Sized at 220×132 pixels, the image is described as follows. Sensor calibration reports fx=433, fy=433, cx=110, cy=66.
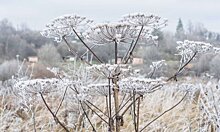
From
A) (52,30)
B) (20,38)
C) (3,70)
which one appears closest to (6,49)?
(20,38)

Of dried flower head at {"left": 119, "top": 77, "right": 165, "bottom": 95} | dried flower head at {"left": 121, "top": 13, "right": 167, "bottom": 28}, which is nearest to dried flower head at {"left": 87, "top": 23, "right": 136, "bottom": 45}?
dried flower head at {"left": 121, "top": 13, "right": 167, "bottom": 28}

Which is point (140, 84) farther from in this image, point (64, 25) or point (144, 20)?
point (64, 25)

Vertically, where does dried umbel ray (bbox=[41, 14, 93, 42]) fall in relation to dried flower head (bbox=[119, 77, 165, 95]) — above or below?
above

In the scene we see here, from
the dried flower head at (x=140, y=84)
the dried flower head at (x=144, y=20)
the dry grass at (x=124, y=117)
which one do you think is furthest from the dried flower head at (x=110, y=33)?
the dry grass at (x=124, y=117)

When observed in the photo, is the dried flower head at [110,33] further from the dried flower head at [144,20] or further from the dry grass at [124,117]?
the dry grass at [124,117]

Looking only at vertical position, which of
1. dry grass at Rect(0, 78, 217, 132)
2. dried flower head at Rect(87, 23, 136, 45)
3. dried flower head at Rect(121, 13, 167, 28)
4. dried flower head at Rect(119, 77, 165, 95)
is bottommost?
dry grass at Rect(0, 78, 217, 132)

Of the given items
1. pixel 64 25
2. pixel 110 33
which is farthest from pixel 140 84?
pixel 64 25

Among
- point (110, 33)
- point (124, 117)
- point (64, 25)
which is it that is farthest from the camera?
point (124, 117)

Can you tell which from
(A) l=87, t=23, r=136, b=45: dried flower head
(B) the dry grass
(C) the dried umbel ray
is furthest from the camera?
(B) the dry grass

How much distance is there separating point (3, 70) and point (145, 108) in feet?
27.1

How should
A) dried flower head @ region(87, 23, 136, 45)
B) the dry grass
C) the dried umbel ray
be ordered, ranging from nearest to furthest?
dried flower head @ region(87, 23, 136, 45)
the dried umbel ray
the dry grass

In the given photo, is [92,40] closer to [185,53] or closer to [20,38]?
[185,53]

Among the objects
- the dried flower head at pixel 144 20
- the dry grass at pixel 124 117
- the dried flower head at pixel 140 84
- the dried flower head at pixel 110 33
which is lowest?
the dry grass at pixel 124 117

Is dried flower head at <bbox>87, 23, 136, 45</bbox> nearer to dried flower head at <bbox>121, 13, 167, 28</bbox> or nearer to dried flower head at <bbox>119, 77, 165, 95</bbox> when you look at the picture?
dried flower head at <bbox>121, 13, 167, 28</bbox>
